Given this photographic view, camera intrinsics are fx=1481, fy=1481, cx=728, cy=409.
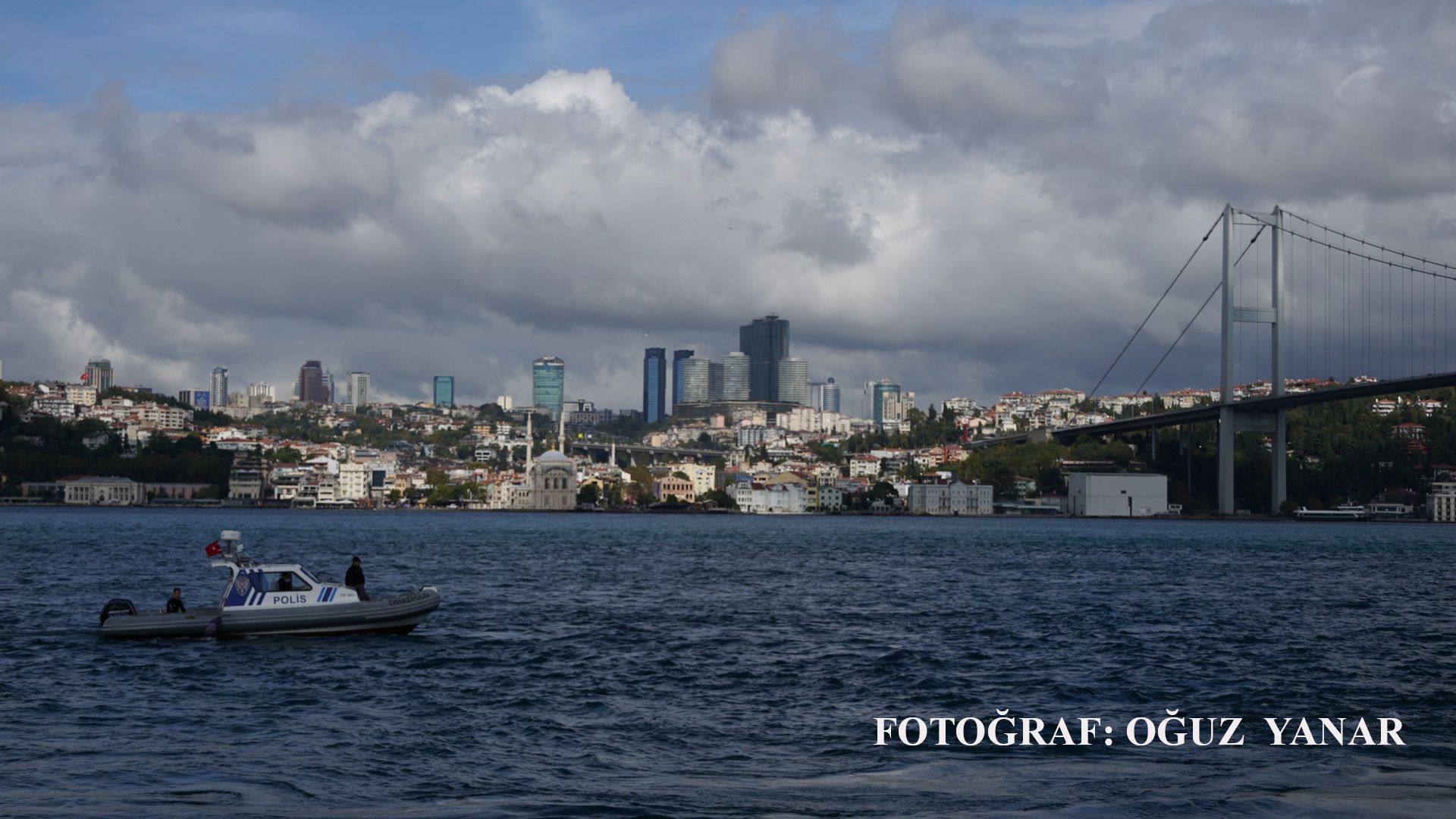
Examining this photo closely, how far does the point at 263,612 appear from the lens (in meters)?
17.5

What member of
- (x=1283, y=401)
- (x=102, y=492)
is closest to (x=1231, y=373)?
(x=1283, y=401)

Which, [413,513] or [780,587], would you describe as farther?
[413,513]

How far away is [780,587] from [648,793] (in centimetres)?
1847

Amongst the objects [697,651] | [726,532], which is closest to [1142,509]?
[726,532]

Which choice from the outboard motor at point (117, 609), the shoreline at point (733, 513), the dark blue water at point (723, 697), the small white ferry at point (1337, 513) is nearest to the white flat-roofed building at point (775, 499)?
the shoreline at point (733, 513)

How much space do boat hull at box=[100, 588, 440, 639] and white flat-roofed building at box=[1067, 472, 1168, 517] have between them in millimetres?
89415

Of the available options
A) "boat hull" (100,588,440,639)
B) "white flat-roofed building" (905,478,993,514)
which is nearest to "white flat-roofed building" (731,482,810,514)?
"white flat-roofed building" (905,478,993,514)

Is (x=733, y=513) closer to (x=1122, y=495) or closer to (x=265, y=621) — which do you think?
(x=1122, y=495)

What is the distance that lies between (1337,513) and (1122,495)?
50.2ft

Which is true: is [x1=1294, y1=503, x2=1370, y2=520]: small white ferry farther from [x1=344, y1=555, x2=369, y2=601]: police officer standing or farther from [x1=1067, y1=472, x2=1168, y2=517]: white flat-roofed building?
[x1=344, y1=555, x2=369, y2=601]: police officer standing

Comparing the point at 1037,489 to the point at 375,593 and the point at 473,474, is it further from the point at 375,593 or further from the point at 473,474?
the point at 375,593

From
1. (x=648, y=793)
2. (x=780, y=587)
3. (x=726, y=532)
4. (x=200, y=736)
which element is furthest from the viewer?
(x=726, y=532)

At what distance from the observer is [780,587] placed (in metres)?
28.1

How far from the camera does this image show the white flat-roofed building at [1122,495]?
102750mm
